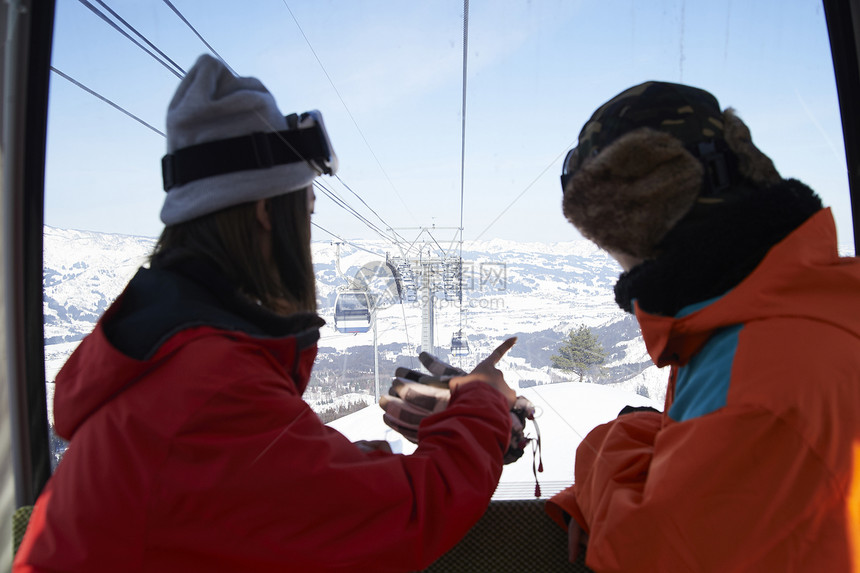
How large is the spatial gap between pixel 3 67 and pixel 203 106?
135cm

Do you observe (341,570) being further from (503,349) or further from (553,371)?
(553,371)

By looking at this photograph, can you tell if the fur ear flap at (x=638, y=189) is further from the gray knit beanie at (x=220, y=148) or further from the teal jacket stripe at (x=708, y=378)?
the gray knit beanie at (x=220, y=148)

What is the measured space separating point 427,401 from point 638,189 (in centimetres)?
66

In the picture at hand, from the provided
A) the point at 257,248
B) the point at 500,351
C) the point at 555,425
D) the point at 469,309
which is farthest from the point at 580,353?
the point at 257,248

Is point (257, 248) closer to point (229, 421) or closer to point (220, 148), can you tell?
point (220, 148)

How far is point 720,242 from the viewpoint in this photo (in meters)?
0.76

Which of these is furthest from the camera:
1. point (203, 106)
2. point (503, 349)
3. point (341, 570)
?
point (503, 349)

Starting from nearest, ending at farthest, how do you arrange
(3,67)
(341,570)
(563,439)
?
(341,570) → (3,67) → (563,439)

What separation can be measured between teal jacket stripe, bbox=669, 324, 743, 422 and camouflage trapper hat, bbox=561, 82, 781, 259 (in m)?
→ 0.19

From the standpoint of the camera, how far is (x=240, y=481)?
25.3 inches

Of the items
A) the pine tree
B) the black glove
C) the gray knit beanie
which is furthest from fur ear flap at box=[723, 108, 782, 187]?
the pine tree

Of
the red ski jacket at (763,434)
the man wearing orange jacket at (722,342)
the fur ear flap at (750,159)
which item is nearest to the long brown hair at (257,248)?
the man wearing orange jacket at (722,342)

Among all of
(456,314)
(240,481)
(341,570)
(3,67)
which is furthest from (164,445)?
(3,67)

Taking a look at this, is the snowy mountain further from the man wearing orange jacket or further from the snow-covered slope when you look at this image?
the man wearing orange jacket
